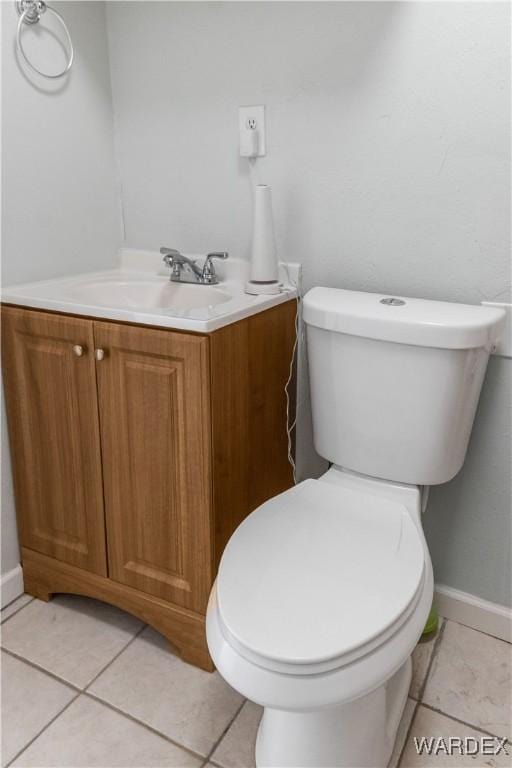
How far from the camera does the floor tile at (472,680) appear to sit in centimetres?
129

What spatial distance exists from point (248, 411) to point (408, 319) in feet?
1.36

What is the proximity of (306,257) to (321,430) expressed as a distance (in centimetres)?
45

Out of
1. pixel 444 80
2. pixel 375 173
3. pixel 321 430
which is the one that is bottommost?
pixel 321 430

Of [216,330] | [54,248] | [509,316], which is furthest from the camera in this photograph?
[54,248]

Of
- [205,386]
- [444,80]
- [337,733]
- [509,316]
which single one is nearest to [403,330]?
[509,316]

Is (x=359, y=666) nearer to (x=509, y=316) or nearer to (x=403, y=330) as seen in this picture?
(x=403, y=330)

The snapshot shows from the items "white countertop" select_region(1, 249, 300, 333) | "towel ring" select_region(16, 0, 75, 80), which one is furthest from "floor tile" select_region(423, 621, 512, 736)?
"towel ring" select_region(16, 0, 75, 80)

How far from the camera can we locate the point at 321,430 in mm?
1379

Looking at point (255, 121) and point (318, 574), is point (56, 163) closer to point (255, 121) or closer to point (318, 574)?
point (255, 121)

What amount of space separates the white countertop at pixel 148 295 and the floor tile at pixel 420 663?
924 mm

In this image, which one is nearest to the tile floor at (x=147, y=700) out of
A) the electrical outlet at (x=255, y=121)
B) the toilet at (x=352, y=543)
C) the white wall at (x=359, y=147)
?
the toilet at (x=352, y=543)

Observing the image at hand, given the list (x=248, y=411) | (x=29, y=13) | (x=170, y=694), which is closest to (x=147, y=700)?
(x=170, y=694)

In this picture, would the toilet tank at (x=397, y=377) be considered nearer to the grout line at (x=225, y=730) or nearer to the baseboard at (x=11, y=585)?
the grout line at (x=225, y=730)

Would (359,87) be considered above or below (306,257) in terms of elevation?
above
